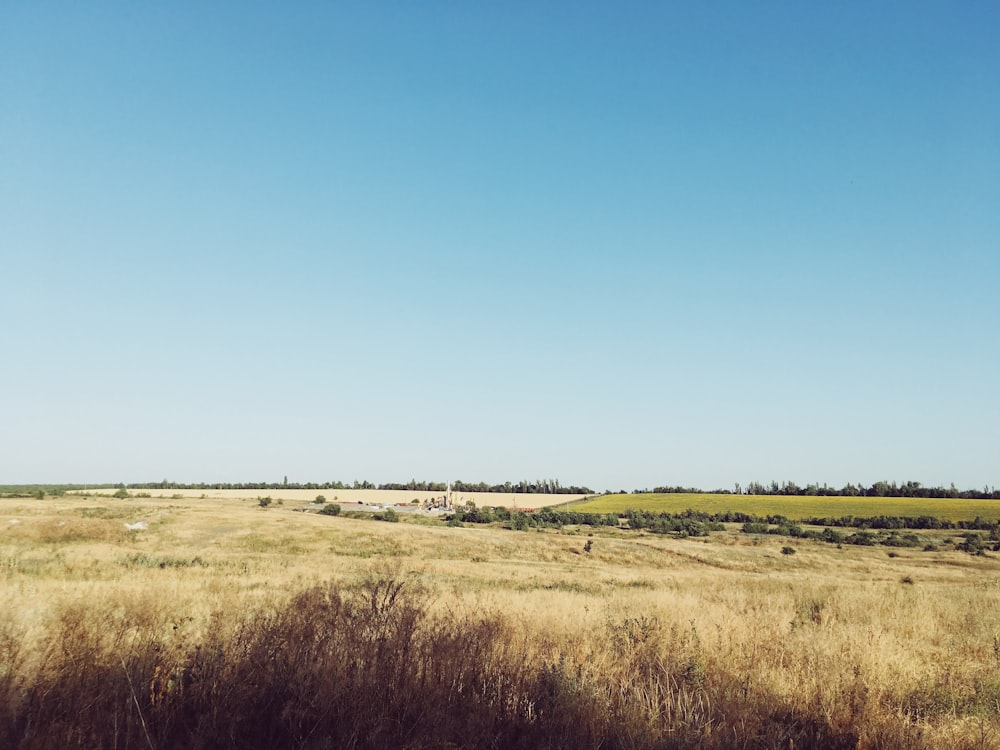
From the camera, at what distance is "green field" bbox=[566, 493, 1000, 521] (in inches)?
3352

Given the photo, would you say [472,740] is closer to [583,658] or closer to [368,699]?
[368,699]

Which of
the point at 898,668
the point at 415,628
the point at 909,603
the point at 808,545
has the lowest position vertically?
the point at 808,545

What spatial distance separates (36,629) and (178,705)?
6.41ft

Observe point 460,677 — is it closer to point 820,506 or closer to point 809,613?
point 809,613

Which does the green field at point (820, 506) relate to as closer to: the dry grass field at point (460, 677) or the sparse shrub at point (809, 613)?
the sparse shrub at point (809, 613)

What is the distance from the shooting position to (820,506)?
317ft

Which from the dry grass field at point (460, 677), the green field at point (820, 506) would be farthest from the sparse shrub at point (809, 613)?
the green field at point (820, 506)

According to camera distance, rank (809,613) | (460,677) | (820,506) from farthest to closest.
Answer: (820,506), (809,613), (460,677)

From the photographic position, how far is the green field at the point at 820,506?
85150 millimetres

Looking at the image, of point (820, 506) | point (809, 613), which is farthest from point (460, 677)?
point (820, 506)

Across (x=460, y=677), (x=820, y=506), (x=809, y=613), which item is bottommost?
(x=820, y=506)

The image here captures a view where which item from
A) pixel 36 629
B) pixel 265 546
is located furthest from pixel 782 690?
pixel 265 546

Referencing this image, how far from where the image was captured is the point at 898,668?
6.78 meters

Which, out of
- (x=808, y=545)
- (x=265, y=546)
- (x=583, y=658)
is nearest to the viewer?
(x=583, y=658)
